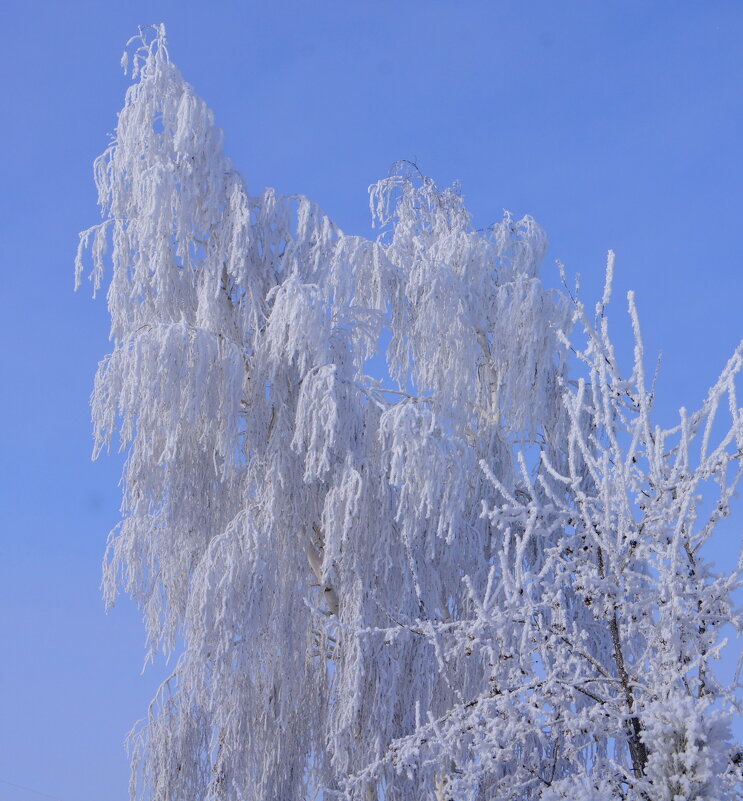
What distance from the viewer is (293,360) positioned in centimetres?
781

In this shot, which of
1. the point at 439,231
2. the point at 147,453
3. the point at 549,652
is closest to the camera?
the point at 549,652

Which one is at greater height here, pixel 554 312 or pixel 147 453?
pixel 554 312

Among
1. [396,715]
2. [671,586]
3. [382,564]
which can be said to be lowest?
[671,586]

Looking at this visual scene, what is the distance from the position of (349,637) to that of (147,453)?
207cm

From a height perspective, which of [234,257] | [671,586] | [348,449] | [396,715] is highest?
[234,257]

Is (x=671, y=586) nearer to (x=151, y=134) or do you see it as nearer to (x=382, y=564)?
(x=382, y=564)

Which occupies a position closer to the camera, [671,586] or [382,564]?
[671,586]

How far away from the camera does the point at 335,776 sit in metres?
7.05

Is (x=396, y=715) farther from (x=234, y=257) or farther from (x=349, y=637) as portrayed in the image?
(x=234, y=257)

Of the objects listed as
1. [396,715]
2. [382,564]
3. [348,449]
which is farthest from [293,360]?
[396,715]

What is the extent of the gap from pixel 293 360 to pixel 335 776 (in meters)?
3.08

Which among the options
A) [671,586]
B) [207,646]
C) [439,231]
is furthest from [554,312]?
[671,586]

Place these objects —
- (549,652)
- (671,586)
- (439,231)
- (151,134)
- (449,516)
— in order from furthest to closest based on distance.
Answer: (439,231) < (151,134) < (449,516) < (549,652) < (671,586)

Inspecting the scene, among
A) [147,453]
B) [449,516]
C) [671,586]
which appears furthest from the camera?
[147,453]
